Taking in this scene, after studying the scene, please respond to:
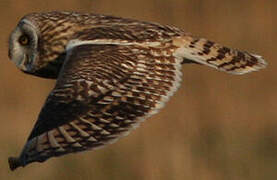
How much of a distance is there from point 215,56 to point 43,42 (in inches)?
34.0

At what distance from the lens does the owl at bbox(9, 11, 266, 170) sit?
5.67 metres

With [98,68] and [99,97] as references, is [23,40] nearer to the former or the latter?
[98,68]

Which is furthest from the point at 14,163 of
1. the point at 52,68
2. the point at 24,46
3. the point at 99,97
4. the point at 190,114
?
the point at 190,114

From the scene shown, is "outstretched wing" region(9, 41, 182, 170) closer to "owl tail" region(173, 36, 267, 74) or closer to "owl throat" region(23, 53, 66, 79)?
"owl tail" region(173, 36, 267, 74)

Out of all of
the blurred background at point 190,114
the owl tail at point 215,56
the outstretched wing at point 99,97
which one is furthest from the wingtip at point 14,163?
the blurred background at point 190,114

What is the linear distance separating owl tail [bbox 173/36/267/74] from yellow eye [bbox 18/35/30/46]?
0.80m

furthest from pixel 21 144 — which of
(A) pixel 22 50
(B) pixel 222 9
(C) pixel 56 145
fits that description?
A: (C) pixel 56 145

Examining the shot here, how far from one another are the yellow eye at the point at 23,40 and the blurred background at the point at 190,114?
108 cm

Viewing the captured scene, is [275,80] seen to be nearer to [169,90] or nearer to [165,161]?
[165,161]

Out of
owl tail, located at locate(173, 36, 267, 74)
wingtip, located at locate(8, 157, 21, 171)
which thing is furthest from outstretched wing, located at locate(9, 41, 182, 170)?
owl tail, located at locate(173, 36, 267, 74)

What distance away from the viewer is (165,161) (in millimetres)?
7887

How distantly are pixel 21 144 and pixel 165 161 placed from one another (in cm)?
94

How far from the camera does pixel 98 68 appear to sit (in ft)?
19.7

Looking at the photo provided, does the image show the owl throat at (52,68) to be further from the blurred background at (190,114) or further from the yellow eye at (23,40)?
the blurred background at (190,114)
